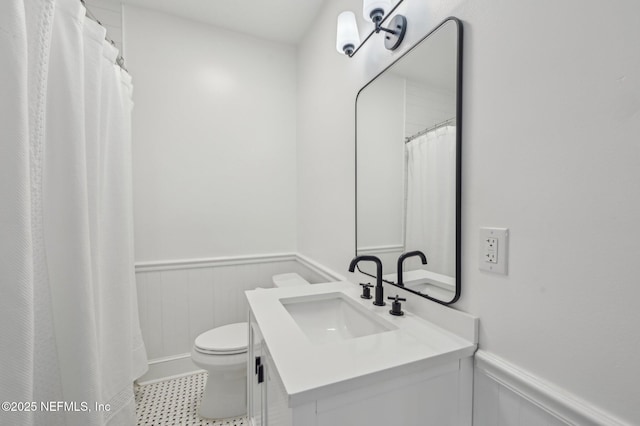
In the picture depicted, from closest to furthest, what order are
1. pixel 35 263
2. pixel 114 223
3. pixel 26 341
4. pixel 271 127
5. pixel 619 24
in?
pixel 619 24 < pixel 26 341 < pixel 35 263 < pixel 114 223 < pixel 271 127

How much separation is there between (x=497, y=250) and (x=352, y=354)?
1.61ft

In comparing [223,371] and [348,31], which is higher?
[348,31]

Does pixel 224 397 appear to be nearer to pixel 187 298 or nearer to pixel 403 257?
pixel 187 298

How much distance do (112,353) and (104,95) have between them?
3.92 feet

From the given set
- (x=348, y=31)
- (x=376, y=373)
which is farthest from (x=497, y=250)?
(x=348, y=31)

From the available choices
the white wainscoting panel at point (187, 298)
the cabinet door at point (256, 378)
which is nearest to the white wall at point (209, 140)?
the white wainscoting panel at point (187, 298)

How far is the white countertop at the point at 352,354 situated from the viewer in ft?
2.07

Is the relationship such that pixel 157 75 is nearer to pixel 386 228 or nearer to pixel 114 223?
pixel 114 223

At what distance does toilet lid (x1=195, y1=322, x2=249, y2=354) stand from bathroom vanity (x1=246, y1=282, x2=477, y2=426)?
57 cm

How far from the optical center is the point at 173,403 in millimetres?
1662

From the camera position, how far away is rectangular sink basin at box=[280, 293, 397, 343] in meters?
1.12

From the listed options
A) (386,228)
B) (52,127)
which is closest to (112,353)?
(52,127)

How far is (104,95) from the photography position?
4.11ft

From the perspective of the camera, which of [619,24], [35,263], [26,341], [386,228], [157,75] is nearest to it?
[619,24]
